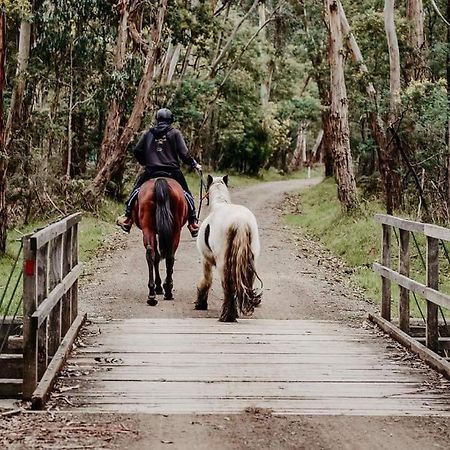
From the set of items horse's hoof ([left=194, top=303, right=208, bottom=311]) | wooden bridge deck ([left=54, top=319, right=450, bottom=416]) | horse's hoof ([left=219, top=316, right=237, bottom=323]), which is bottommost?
horse's hoof ([left=194, top=303, right=208, bottom=311])

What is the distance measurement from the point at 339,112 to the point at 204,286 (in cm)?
1183

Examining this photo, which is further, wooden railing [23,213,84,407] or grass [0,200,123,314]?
grass [0,200,123,314]

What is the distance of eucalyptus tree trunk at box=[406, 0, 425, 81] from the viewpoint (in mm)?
21719

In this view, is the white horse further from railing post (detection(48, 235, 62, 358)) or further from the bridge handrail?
railing post (detection(48, 235, 62, 358))

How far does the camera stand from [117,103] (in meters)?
22.9

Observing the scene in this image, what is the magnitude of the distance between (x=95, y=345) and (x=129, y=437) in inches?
117

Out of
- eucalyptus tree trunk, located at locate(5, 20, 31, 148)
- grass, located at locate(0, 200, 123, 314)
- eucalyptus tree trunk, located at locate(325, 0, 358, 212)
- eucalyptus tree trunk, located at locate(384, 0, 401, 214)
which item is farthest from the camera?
eucalyptus tree trunk, located at locate(325, 0, 358, 212)

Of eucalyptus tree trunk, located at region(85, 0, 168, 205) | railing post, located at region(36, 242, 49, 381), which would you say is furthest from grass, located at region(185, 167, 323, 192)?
railing post, located at region(36, 242, 49, 381)

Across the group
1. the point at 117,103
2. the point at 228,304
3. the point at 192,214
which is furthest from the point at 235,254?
the point at 117,103

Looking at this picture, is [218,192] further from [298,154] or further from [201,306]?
[298,154]

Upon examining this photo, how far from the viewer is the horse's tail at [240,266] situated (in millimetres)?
9281

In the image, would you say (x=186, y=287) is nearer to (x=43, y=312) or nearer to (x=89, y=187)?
(x=43, y=312)

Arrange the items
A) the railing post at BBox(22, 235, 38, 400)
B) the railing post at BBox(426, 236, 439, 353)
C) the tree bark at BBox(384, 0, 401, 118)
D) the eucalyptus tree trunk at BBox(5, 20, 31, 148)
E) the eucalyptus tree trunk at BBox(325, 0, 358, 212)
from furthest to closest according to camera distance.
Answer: the eucalyptus tree trunk at BBox(325, 0, 358, 212) → the tree bark at BBox(384, 0, 401, 118) → the eucalyptus tree trunk at BBox(5, 20, 31, 148) → the railing post at BBox(426, 236, 439, 353) → the railing post at BBox(22, 235, 38, 400)

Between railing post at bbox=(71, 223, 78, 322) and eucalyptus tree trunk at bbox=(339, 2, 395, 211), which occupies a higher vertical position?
eucalyptus tree trunk at bbox=(339, 2, 395, 211)
